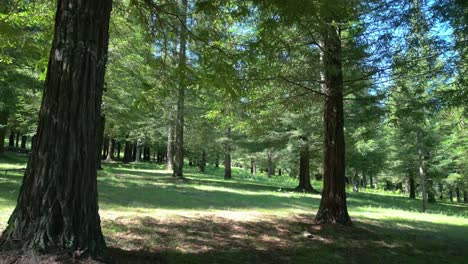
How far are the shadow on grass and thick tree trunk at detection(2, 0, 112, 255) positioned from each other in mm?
1490

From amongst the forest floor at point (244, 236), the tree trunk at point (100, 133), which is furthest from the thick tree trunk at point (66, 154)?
the forest floor at point (244, 236)

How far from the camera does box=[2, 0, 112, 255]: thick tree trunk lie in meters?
3.64

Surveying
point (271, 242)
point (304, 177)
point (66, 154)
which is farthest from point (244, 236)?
point (304, 177)

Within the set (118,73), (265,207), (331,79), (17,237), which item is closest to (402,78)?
(331,79)

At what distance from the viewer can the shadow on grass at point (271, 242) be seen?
5.63 m

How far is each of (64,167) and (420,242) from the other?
297 inches

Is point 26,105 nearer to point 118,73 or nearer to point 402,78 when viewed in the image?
point 118,73

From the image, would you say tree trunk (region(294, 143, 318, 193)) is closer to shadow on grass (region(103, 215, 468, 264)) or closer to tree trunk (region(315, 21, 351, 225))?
shadow on grass (region(103, 215, 468, 264))

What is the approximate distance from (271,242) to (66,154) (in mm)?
4236

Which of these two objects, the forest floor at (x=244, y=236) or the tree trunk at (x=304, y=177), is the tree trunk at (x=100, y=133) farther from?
the tree trunk at (x=304, y=177)

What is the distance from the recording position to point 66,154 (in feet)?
12.2

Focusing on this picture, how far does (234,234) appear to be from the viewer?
280 inches

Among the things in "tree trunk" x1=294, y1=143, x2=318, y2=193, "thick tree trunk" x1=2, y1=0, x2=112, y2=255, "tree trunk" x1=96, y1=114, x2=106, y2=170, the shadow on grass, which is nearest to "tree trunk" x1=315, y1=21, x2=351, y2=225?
the shadow on grass

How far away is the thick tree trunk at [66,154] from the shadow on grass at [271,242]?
4.89 feet
